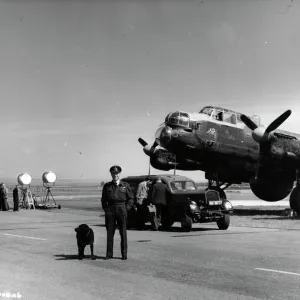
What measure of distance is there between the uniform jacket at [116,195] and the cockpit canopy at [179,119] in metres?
15.0

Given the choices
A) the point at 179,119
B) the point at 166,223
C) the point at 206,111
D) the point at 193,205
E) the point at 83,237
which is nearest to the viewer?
the point at 83,237

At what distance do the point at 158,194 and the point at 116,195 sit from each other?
7.40m

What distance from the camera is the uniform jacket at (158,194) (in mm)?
19078

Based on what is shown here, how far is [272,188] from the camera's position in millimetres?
31750

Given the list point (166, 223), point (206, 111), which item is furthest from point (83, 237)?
point (206, 111)

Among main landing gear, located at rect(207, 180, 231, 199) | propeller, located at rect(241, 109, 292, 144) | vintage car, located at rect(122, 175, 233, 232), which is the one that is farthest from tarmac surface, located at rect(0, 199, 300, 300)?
main landing gear, located at rect(207, 180, 231, 199)

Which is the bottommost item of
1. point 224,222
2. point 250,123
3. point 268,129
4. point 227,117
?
point 224,222

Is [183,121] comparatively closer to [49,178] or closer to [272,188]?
[272,188]

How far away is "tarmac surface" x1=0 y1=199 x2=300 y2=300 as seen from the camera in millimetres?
8156

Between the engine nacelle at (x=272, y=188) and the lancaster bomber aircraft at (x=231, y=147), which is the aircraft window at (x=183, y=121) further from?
the engine nacelle at (x=272, y=188)

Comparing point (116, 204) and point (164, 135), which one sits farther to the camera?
point (164, 135)

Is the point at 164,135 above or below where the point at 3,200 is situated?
above

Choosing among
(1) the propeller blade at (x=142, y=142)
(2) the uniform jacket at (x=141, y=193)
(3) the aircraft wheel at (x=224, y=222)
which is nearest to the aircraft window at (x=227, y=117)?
(1) the propeller blade at (x=142, y=142)

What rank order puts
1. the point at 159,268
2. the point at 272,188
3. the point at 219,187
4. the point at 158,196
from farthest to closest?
the point at 272,188 < the point at 219,187 < the point at 158,196 < the point at 159,268
